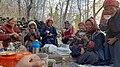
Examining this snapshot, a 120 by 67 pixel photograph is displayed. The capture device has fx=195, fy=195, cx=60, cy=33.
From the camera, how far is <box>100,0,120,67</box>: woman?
2924 mm

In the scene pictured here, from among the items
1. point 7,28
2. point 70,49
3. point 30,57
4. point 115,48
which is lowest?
point 70,49

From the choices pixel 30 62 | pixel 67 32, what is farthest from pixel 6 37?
pixel 67 32

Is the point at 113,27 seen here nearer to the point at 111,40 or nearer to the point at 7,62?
the point at 111,40

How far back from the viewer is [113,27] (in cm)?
299

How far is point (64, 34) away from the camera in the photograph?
6395 mm

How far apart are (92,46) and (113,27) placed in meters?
1.14

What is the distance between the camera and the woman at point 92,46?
3984 millimetres

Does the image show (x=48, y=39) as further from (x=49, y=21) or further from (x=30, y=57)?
(x=30, y=57)

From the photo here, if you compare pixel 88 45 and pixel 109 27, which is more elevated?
pixel 109 27

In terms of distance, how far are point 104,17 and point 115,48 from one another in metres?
0.53

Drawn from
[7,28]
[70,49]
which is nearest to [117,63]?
[70,49]

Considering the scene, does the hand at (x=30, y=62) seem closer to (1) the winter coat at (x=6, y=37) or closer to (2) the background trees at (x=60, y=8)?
(1) the winter coat at (x=6, y=37)

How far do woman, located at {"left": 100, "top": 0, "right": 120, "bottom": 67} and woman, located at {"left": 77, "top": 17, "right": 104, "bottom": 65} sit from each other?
0.67 meters

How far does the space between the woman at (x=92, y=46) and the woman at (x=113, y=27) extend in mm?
673
